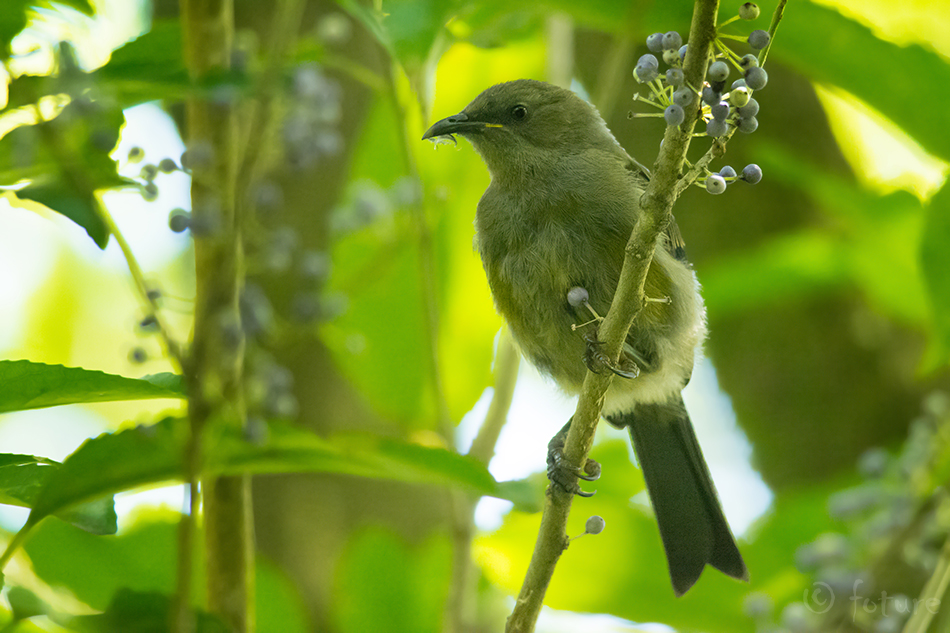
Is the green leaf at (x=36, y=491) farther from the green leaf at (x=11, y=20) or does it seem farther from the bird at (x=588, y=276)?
the bird at (x=588, y=276)

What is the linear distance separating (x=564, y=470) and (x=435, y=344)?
2.67ft

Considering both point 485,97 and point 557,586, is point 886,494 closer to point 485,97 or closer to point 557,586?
point 557,586

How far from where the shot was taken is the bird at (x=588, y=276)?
109 inches

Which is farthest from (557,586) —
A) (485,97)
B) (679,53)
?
(679,53)

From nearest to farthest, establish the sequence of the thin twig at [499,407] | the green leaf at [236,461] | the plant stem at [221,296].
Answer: the green leaf at [236,461]
the plant stem at [221,296]
the thin twig at [499,407]

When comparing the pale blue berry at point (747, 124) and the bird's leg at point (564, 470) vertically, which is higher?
the pale blue berry at point (747, 124)

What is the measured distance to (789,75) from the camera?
487 centimetres

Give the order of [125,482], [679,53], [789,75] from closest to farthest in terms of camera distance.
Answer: [679,53] → [125,482] → [789,75]

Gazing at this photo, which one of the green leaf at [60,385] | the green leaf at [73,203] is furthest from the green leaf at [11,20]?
the green leaf at [60,385]

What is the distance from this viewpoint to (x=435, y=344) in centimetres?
276

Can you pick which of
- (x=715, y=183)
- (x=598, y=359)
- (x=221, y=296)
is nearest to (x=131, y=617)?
(x=221, y=296)

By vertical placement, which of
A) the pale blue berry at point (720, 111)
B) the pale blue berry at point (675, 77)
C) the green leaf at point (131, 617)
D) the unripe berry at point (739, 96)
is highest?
the pale blue berry at point (675, 77)

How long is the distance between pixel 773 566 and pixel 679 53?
7.65 ft

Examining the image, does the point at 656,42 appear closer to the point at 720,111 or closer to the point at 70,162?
the point at 720,111
